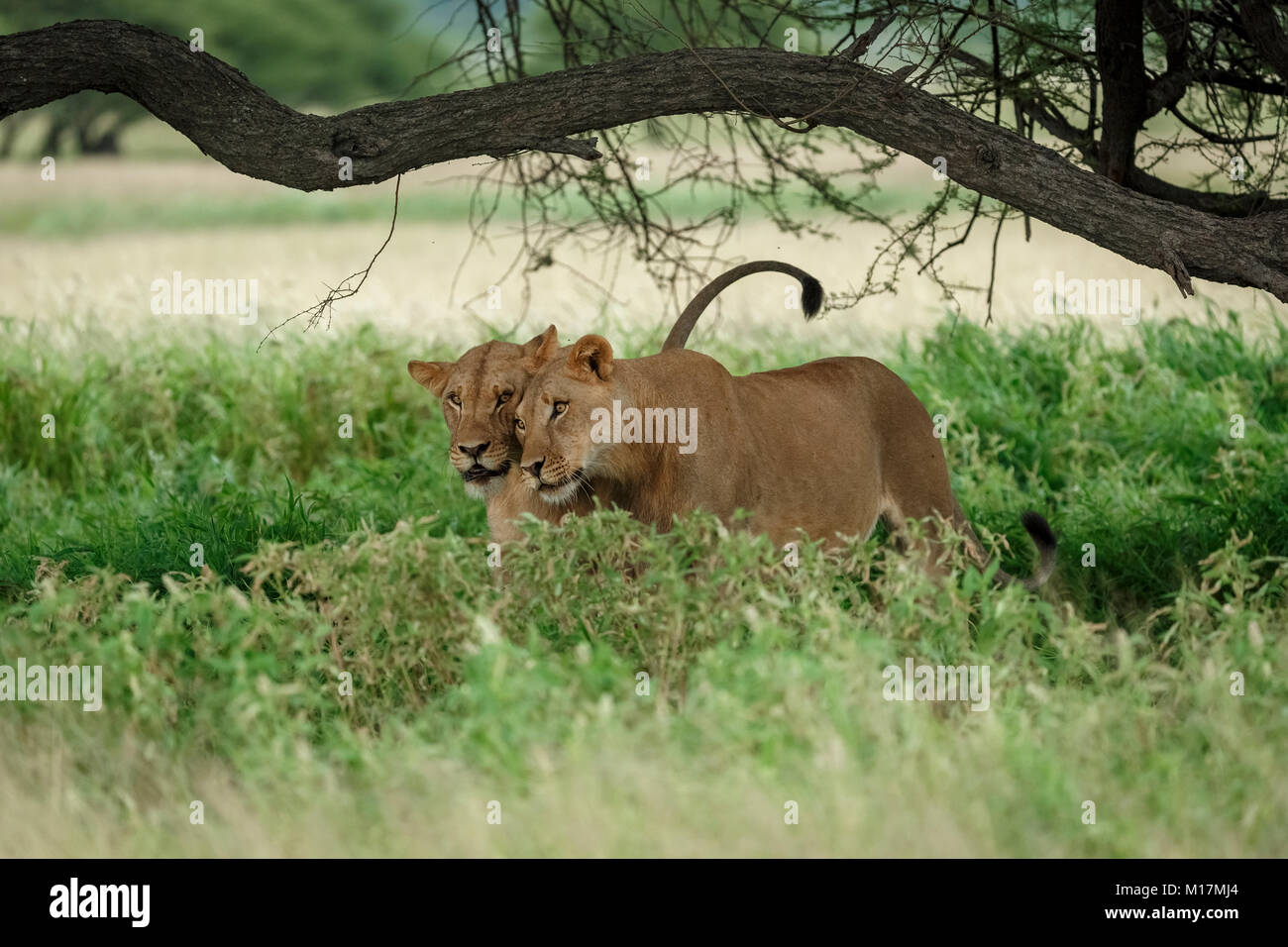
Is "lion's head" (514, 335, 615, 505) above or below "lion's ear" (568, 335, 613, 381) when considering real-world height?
below

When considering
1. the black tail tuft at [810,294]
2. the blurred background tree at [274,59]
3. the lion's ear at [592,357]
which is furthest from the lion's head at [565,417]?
the blurred background tree at [274,59]

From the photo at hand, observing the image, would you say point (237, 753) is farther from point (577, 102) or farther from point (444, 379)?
point (577, 102)

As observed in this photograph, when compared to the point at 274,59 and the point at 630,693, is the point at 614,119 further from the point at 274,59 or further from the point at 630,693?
the point at 274,59

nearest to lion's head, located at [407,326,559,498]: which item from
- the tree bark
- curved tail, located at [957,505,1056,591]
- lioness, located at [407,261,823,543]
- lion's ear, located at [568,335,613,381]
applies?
lioness, located at [407,261,823,543]

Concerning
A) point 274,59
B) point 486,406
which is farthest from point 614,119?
point 274,59

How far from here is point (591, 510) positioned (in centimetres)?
545

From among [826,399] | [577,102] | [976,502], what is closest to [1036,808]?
[826,399]

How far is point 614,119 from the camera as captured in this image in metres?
5.74

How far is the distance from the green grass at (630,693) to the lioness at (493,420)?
32cm

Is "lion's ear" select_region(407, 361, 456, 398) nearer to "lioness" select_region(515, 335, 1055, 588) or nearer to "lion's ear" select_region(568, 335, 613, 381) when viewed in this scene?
"lioness" select_region(515, 335, 1055, 588)

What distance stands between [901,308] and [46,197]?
2596 cm

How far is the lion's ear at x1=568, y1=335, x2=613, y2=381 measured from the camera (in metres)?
5.09

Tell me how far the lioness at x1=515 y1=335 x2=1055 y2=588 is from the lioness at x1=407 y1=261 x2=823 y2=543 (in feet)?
0.29

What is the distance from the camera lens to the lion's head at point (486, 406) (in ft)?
17.3
